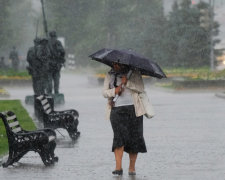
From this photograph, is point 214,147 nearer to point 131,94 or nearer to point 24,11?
point 131,94

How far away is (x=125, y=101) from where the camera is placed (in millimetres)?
11320

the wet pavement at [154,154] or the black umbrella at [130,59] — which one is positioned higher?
the black umbrella at [130,59]

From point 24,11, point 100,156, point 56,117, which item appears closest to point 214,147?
point 100,156

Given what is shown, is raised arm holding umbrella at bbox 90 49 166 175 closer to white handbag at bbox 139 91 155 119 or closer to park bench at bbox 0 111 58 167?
white handbag at bbox 139 91 155 119

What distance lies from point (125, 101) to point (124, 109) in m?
0.11

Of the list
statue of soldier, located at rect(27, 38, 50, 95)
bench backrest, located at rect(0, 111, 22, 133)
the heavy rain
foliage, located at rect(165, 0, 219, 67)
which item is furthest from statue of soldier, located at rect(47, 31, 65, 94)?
foliage, located at rect(165, 0, 219, 67)

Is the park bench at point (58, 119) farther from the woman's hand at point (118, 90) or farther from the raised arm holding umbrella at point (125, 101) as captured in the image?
the woman's hand at point (118, 90)

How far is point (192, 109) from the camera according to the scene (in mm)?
25922

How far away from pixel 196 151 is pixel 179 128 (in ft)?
15.6

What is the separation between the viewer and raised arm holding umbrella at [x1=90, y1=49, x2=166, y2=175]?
36.9ft

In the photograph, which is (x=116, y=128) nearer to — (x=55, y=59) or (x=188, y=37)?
(x=55, y=59)

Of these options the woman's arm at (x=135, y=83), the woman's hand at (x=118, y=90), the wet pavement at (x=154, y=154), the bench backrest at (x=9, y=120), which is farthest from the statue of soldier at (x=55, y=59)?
the woman's hand at (x=118, y=90)

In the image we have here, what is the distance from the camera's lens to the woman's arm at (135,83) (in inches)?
444

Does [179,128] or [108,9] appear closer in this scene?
[179,128]
